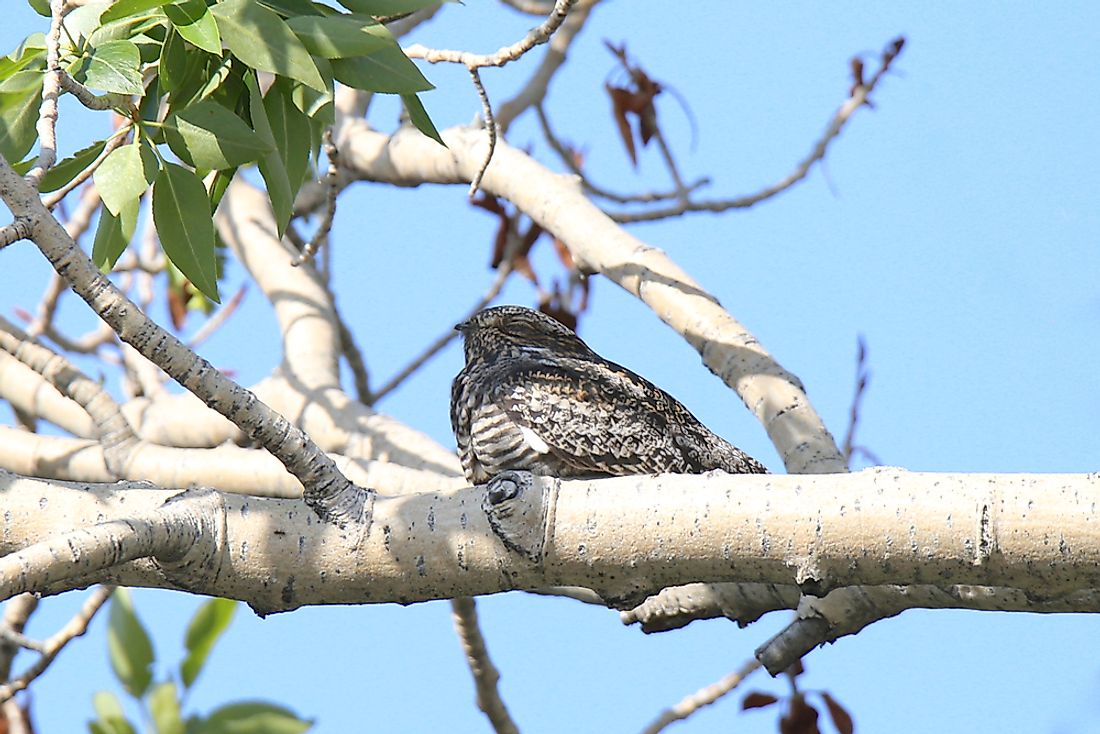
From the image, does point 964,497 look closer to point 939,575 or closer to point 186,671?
point 939,575

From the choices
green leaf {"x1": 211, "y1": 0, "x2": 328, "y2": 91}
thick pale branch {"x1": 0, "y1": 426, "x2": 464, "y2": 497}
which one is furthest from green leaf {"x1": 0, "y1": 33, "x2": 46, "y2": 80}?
thick pale branch {"x1": 0, "y1": 426, "x2": 464, "y2": 497}

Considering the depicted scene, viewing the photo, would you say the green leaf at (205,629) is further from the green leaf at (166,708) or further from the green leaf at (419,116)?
the green leaf at (419,116)

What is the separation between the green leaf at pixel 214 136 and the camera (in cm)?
266

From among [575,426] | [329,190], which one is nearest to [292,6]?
[329,190]

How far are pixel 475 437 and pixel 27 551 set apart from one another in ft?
7.64

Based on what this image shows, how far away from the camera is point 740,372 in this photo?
13.4 ft

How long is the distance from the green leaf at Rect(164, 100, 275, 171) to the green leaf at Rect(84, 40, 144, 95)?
21 centimetres

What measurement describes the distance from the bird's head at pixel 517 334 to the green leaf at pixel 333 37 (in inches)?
108

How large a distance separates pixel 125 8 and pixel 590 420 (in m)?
2.20

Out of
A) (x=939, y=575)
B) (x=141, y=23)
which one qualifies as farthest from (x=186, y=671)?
(x=939, y=575)

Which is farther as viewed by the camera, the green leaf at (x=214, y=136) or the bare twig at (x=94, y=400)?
the bare twig at (x=94, y=400)

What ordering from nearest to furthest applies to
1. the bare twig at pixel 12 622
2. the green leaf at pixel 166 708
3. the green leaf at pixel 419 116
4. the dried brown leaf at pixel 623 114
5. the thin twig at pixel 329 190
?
1. the green leaf at pixel 419 116
2. the green leaf at pixel 166 708
3. the thin twig at pixel 329 190
4. the bare twig at pixel 12 622
5. the dried brown leaf at pixel 623 114

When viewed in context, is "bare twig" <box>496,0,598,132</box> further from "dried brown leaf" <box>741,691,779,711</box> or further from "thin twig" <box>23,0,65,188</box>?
"thin twig" <box>23,0,65,188</box>

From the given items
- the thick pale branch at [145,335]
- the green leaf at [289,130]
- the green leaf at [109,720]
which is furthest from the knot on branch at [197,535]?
the green leaf at [109,720]
